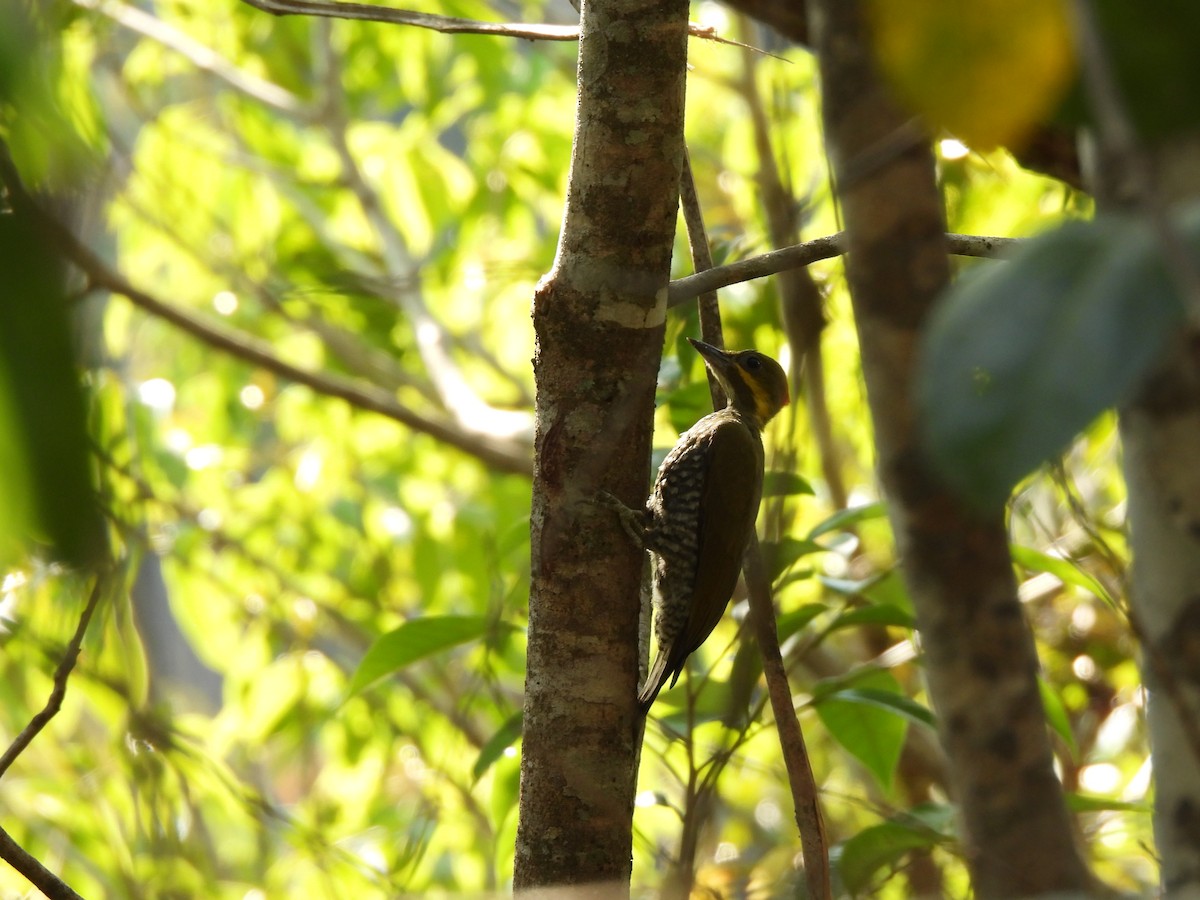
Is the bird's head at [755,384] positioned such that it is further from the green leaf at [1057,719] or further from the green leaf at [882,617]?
the green leaf at [1057,719]

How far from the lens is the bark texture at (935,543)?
0.62m

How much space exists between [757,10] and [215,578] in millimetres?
2631

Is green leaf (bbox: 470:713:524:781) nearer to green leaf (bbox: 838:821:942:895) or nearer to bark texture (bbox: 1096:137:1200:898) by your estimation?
green leaf (bbox: 838:821:942:895)

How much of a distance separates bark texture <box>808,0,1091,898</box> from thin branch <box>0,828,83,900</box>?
3.52 ft

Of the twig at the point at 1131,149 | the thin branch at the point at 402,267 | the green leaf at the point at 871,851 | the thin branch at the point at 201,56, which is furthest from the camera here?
the thin branch at the point at 201,56

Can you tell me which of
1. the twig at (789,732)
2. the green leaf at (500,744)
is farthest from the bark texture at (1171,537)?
the green leaf at (500,744)

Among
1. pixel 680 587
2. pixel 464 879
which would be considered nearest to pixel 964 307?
pixel 680 587

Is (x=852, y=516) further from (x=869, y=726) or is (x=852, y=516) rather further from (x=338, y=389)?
(x=338, y=389)

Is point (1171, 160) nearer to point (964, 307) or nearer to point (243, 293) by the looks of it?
point (964, 307)

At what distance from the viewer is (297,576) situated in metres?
4.21

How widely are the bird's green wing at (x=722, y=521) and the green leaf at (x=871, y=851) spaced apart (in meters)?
0.53

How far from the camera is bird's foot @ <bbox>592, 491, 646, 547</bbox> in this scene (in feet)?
5.03

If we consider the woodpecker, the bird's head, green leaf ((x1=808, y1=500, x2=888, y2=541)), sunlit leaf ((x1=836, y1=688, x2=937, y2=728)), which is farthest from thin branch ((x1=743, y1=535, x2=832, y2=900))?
the bird's head

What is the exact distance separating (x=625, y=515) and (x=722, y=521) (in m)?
1.15
